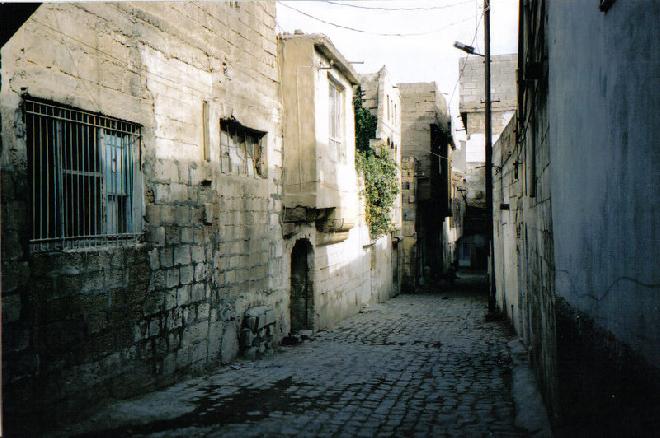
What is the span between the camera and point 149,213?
703 cm

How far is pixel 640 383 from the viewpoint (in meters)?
2.57

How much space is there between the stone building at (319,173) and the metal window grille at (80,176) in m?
4.79

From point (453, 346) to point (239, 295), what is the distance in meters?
4.12

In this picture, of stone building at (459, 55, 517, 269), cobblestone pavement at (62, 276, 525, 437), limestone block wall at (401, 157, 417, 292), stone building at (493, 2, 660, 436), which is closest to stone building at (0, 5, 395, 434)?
cobblestone pavement at (62, 276, 525, 437)

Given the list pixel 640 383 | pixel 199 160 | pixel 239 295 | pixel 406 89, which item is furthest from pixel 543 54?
Answer: pixel 406 89

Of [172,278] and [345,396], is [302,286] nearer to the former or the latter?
[172,278]

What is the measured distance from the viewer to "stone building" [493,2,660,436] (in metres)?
2.50

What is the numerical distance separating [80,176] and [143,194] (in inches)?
41.5

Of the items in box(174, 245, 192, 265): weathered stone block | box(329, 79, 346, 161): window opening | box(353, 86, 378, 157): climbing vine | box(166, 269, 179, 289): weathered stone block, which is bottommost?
box(166, 269, 179, 289): weathered stone block

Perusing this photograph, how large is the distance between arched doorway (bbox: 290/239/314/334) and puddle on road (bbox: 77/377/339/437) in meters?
4.91

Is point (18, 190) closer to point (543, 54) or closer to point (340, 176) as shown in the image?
point (543, 54)

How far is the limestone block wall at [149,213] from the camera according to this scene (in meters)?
5.01

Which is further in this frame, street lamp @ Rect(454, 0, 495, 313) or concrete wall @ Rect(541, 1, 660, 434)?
street lamp @ Rect(454, 0, 495, 313)

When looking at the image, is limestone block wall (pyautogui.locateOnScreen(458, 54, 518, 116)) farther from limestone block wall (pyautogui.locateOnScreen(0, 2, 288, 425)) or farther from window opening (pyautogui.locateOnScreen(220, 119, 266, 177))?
window opening (pyautogui.locateOnScreen(220, 119, 266, 177))
